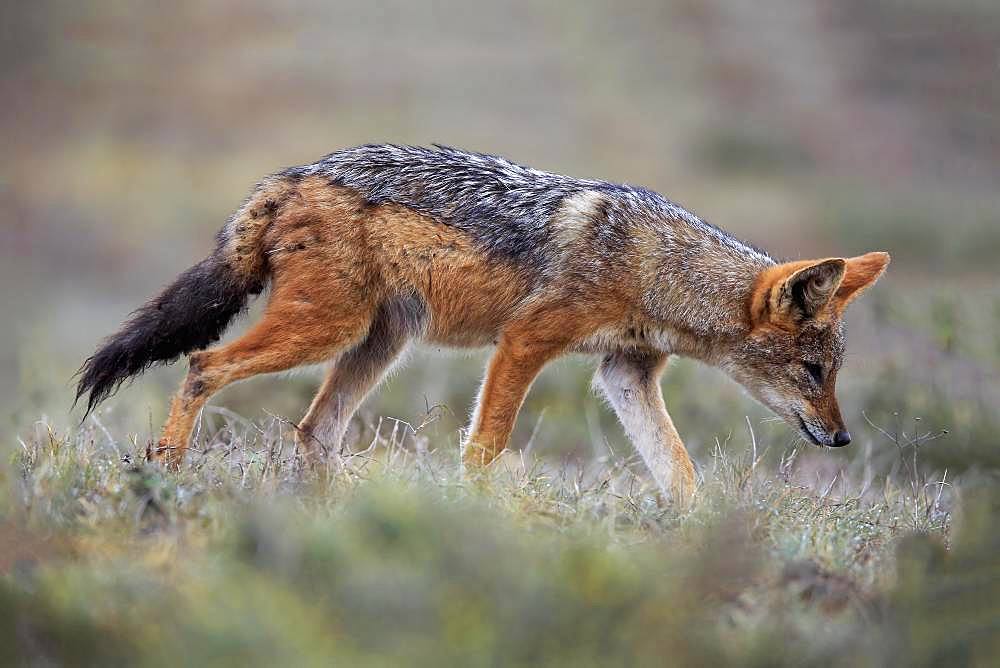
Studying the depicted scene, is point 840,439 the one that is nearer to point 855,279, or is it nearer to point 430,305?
point 855,279

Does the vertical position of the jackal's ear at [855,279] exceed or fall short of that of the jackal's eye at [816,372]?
it exceeds it

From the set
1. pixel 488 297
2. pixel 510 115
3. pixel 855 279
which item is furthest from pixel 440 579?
pixel 510 115

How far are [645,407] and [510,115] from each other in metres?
22.7

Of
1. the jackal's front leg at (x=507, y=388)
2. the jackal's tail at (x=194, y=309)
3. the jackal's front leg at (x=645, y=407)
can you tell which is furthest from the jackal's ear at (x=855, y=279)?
the jackal's tail at (x=194, y=309)

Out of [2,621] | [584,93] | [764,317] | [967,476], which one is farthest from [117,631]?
[584,93]

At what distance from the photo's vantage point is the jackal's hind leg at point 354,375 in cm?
732

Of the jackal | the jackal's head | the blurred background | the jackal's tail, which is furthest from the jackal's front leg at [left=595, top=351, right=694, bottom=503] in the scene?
the blurred background

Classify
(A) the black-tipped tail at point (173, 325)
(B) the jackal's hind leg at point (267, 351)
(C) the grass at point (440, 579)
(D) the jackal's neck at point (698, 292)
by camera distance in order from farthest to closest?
(D) the jackal's neck at point (698, 292)
(A) the black-tipped tail at point (173, 325)
(B) the jackal's hind leg at point (267, 351)
(C) the grass at point (440, 579)

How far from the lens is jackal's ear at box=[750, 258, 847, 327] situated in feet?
22.8

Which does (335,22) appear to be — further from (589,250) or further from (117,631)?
(117,631)

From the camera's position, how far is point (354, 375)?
7.43 metres

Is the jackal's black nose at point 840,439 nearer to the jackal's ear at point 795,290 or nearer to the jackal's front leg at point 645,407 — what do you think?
the jackal's ear at point 795,290

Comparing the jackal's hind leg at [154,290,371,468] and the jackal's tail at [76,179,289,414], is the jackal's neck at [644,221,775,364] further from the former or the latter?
the jackal's tail at [76,179,289,414]

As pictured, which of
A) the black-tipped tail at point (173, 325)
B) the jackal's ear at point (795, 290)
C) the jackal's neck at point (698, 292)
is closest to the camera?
the black-tipped tail at point (173, 325)
